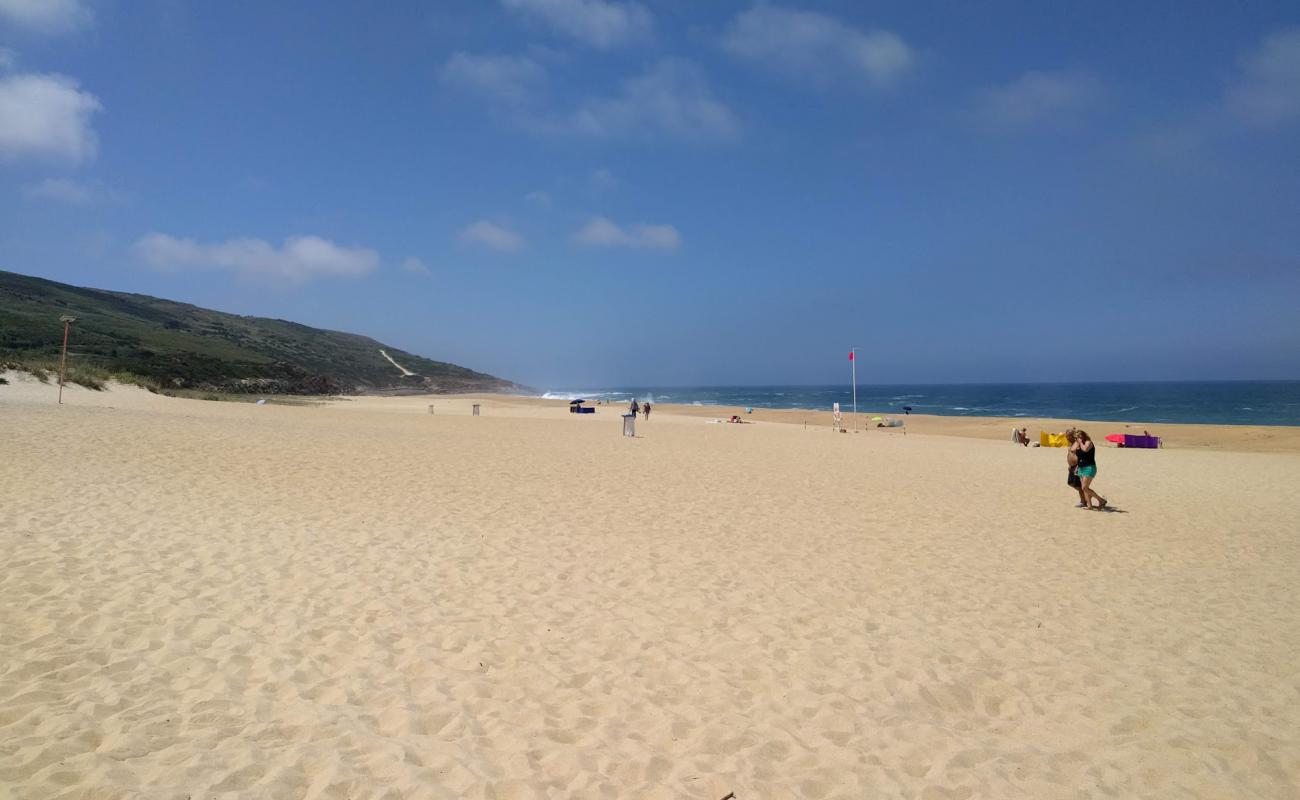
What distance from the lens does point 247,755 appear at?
3371 millimetres

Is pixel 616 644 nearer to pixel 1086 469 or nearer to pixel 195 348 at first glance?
pixel 1086 469

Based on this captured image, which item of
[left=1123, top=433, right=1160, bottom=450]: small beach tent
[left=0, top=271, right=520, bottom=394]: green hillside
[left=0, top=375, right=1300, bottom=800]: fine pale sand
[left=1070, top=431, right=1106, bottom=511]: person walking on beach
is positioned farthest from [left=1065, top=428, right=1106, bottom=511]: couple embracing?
[left=0, top=271, right=520, bottom=394]: green hillside

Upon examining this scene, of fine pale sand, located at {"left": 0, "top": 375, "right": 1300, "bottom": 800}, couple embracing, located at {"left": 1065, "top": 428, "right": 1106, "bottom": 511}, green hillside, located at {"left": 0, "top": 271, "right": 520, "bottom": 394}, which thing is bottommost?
fine pale sand, located at {"left": 0, "top": 375, "right": 1300, "bottom": 800}

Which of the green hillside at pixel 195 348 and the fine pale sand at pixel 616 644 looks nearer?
the fine pale sand at pixel 616 644

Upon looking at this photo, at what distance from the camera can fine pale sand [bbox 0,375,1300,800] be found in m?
3.51

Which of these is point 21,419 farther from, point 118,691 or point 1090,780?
point 1090,780

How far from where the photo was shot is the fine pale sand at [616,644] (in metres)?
3.51

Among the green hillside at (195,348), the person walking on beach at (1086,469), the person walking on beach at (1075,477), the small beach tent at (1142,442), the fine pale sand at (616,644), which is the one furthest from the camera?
the green hillside at (195,348)

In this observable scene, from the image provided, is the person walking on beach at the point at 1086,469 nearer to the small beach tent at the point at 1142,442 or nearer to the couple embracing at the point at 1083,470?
the couple embracing at the point at 1083,470

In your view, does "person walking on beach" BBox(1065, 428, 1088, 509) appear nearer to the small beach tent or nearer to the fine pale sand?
the fine pale sand

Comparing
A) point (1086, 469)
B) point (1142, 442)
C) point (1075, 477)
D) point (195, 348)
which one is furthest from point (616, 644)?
point (195, 348)

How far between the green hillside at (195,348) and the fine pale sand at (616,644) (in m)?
32.4

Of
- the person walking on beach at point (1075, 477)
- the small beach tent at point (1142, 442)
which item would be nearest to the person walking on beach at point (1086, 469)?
the person walking on beach at point (1075, 477)

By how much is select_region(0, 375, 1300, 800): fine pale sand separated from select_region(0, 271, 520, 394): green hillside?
3238cm
